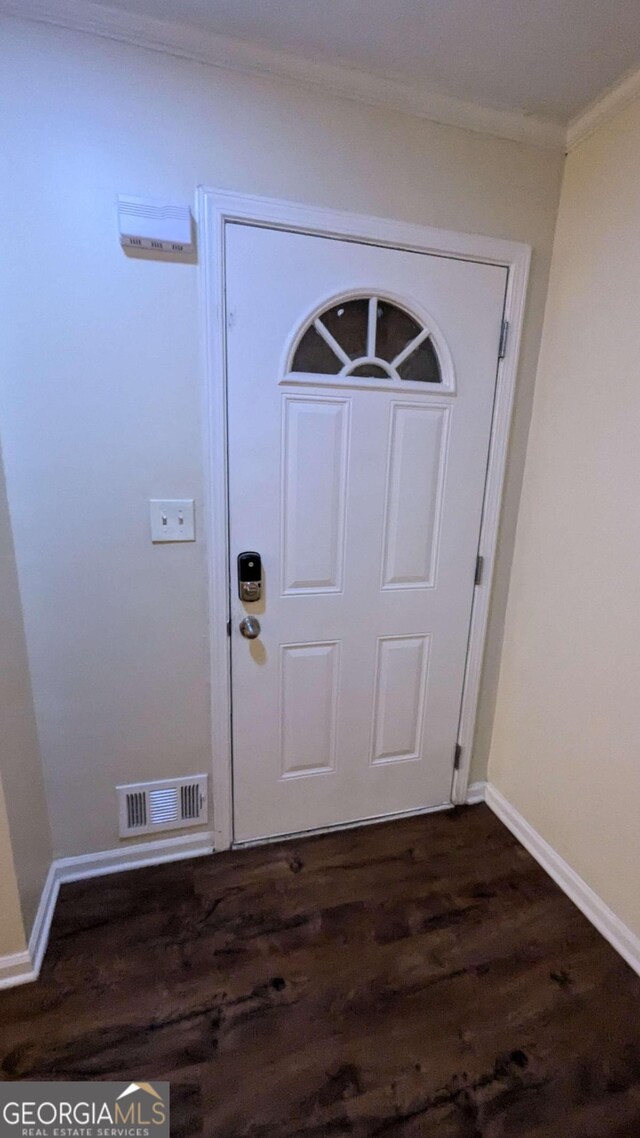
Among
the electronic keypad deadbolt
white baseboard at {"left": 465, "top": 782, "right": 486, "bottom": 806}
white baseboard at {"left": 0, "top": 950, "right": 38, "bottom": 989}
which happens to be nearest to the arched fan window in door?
the electronic keypad deadbolt

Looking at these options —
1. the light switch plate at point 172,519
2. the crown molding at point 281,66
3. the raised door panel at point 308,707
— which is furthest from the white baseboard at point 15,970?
the crown molding at point 281,66

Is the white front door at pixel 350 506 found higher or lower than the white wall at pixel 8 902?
higher

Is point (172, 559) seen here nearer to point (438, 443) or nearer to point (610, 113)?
point (438, 443)

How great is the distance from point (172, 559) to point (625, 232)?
1641 millimetres

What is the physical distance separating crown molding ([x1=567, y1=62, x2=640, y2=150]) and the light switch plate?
1.65m

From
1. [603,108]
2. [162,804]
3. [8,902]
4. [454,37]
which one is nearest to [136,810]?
[162,804]

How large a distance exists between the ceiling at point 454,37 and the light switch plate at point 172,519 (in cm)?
118

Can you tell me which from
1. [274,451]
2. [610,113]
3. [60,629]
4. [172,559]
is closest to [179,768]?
[60,629]

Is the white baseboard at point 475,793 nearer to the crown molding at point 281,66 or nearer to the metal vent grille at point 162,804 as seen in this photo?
the metal vent grille at point 162,804

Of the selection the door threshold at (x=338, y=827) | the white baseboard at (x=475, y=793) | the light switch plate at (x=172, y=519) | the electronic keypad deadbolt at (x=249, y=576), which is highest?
the light switch plate at (x=172, y=519)

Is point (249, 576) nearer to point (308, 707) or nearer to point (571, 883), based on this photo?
point (308, 707)

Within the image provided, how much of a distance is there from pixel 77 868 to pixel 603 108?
9.42 feet

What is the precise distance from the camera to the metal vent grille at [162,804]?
1.66 m

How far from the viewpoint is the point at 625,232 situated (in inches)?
55.6
